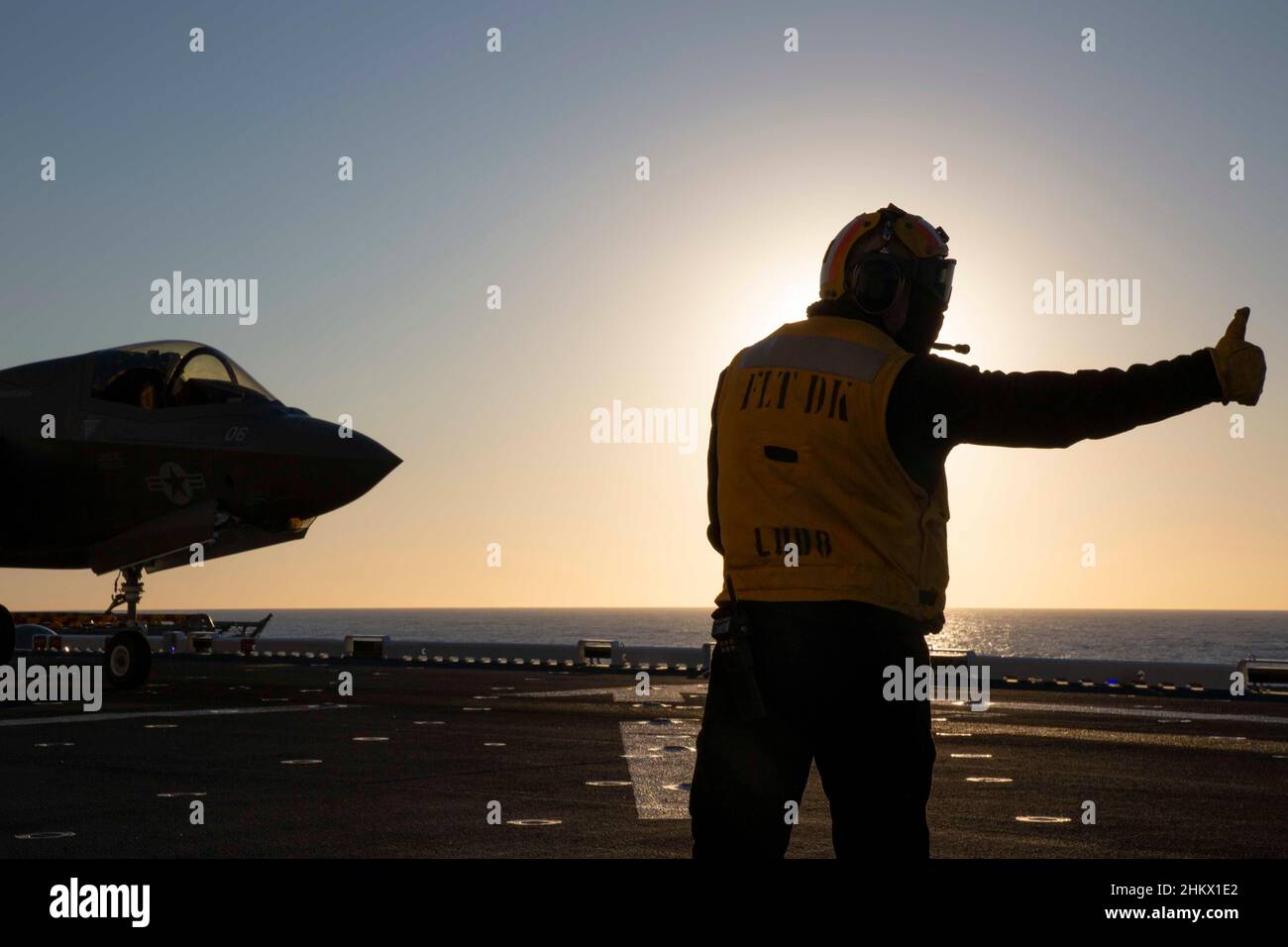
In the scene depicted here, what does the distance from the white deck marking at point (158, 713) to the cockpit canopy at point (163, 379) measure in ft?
14.3

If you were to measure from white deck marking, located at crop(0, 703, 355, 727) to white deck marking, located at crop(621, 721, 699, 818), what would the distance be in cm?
498

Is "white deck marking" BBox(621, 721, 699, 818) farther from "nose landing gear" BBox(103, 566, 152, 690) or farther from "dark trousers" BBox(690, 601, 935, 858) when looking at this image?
"nose landing gear" BBox(103, 566, 152, 690)

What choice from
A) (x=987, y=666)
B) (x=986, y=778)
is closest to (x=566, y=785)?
(x=986, y=778)

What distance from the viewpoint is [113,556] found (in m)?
19.6

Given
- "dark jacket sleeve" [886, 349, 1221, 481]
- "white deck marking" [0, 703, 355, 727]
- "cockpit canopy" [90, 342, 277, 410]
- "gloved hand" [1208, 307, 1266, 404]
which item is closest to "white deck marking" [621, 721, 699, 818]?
"white deck marking" [0, 703, 355, 727]

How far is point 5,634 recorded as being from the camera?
19328mm

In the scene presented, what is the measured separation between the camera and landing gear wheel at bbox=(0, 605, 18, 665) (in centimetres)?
1931

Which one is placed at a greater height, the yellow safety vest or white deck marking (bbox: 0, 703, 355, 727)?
the yellow safety vest

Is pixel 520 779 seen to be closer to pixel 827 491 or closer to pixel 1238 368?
pixel 827 491

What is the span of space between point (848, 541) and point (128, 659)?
19437mm

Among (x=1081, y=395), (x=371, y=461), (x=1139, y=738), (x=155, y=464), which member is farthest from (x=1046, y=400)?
(x=155, y=464)
